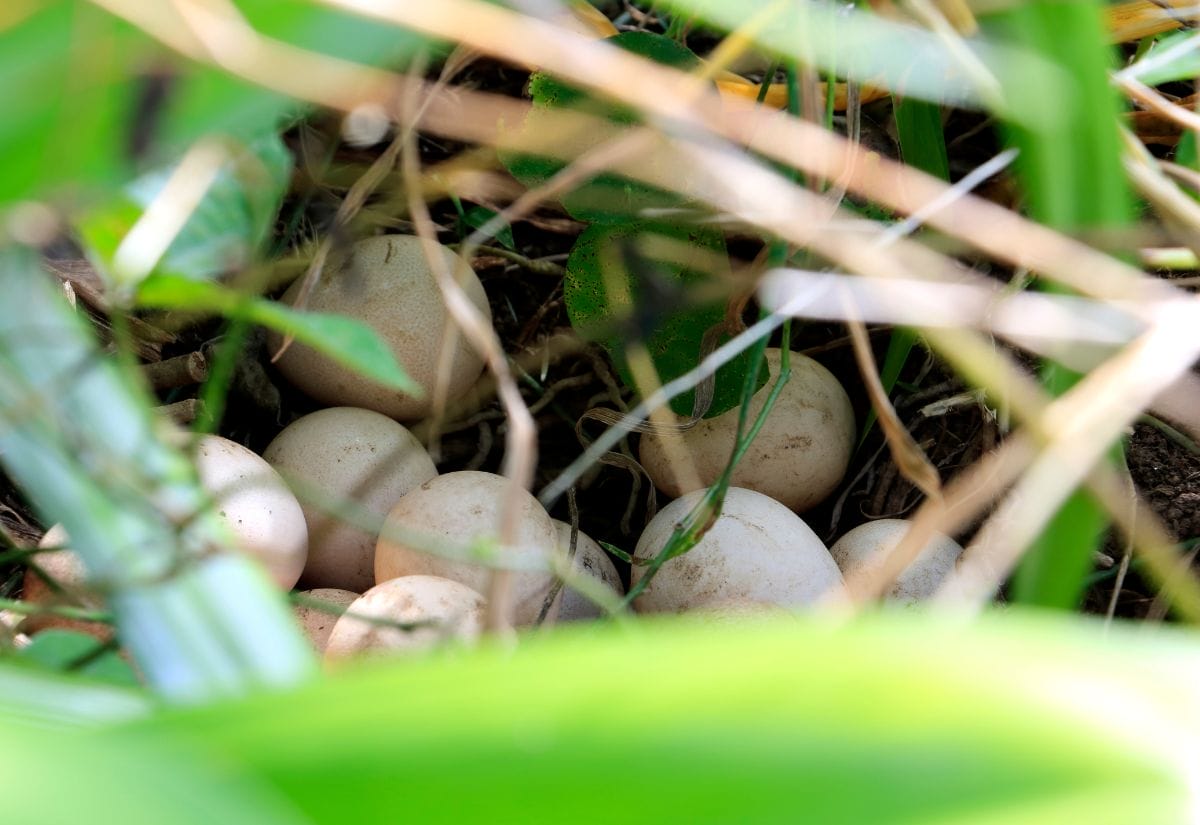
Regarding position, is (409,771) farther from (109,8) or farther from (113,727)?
(109,8)

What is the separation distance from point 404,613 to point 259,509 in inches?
9.2

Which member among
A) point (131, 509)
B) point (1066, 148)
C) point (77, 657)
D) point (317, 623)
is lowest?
point (317, 623)

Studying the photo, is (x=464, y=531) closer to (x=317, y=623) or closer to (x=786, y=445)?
(x=317, y=623)

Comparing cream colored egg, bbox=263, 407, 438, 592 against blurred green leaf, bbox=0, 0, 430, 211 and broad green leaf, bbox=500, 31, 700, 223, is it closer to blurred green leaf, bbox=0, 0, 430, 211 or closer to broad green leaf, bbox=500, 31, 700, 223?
broad green leaf, bbox=500, 31, 700, 223

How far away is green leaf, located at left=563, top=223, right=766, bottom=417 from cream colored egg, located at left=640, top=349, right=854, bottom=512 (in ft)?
0.13

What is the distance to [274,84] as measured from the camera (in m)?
0.47

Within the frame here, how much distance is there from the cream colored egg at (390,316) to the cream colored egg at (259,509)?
0.19m

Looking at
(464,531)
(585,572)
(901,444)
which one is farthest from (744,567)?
(901,444)

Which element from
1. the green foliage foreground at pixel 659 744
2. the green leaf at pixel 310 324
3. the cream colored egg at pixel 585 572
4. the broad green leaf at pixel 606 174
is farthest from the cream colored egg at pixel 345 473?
the green foliage foreground at pixel 659 744

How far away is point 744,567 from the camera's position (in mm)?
1042

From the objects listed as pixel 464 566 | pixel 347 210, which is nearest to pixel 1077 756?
pixel 347 210

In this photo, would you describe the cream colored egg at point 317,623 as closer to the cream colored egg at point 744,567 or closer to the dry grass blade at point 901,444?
the cream colored egg at point 744,567

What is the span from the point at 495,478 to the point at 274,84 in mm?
679

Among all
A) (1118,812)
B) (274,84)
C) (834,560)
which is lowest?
(834,560)
